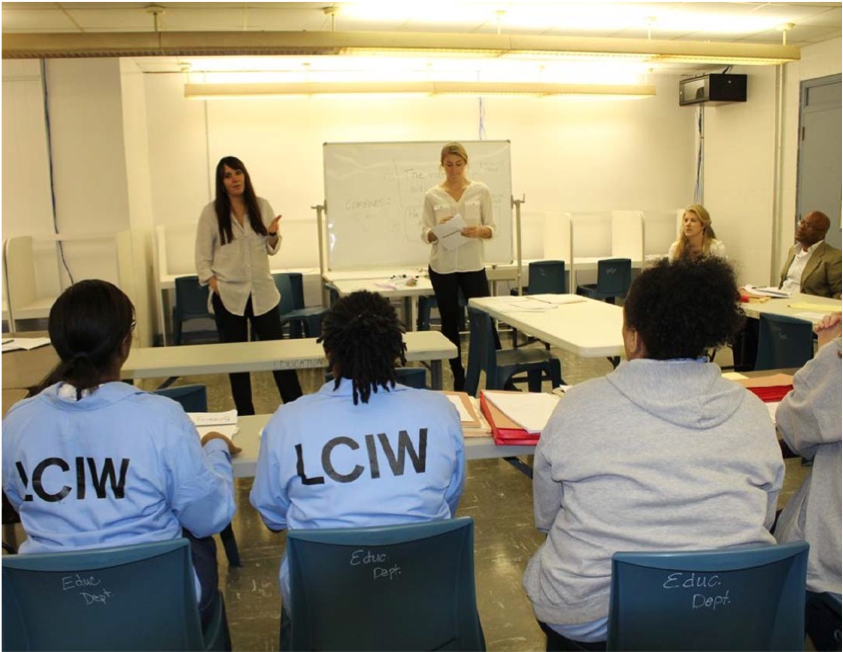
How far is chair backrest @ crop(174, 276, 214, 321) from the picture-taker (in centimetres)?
629

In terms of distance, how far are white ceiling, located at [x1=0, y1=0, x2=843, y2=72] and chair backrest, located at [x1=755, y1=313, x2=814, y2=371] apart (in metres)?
2.67

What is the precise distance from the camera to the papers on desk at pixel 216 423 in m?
2.23

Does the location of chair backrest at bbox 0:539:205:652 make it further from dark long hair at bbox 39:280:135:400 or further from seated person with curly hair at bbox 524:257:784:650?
seated person with curly hair at bbox 524:257:784:650

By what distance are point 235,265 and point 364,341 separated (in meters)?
2.63

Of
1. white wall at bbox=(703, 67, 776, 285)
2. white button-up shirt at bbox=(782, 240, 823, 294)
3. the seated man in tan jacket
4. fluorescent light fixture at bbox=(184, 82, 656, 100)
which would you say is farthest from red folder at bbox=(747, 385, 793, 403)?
white wall at bbox=(703, 67, 776, 285)

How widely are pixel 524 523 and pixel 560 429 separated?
6.03 feet

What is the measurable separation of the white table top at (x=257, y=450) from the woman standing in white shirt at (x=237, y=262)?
1.96 meters

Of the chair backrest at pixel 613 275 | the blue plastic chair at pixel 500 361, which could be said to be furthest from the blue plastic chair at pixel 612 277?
the blue plastic chair at pixel 500 361

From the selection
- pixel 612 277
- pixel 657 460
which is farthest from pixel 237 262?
pixel 612 277

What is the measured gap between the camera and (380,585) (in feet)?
4.68

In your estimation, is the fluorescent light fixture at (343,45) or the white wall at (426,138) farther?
the white wall at (426,138)

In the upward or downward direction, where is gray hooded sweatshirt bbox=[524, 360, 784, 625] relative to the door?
downward

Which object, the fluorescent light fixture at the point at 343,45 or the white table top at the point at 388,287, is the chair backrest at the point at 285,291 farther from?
the fluorescent light fixture at the point at 343,45

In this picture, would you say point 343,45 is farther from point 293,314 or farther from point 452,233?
point 293,314
